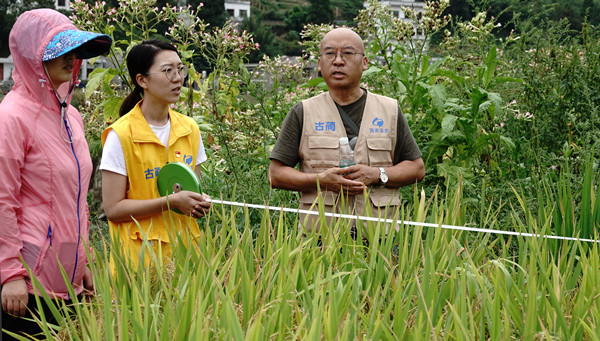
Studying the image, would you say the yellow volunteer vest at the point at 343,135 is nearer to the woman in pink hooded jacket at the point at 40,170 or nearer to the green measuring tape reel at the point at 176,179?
the green measuring tape reel at the point at 176,179

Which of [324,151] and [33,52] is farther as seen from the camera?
[324,151]

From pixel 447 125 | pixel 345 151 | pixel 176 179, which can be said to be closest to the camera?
pixel 176 179

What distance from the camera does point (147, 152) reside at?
287 cm

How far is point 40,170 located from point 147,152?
1.54 ft

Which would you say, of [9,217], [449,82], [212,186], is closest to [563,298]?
[9,217]

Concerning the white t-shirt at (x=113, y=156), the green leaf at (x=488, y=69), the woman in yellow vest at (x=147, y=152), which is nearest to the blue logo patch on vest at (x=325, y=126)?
the woman in yellow vest at (x=147, y=152)

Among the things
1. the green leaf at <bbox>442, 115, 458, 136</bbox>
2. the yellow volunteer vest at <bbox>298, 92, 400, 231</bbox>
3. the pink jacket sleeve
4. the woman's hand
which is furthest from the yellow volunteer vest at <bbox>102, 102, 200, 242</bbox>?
the green leaf at <bbox>442, 115, 458, 136</bbox>

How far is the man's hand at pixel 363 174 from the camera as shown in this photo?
3.11 meters

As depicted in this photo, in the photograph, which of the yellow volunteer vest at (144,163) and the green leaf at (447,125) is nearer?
the yellow volunteer vest at (144,163)

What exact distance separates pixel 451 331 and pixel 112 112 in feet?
13.5

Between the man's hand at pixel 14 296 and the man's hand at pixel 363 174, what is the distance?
1.37 m

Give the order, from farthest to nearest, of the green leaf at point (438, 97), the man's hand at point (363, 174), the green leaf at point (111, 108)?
the green leaf at point (111, 108)
the green leaf at point (438, 97)
the man's hand at point (363, 174)

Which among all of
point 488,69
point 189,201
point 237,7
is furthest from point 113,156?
point 237,7

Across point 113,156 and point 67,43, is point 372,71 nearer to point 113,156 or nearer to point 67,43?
point 113,156
